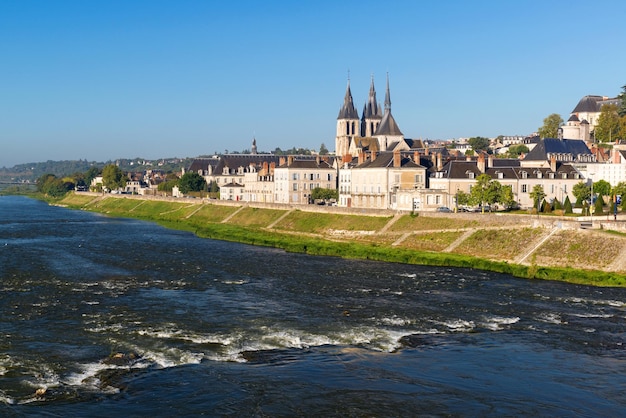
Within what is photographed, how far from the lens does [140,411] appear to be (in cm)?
2920

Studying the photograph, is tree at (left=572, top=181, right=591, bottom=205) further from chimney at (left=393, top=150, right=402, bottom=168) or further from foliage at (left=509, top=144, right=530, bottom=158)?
foliage at (left=509, top=144, right=530, bottom=158)

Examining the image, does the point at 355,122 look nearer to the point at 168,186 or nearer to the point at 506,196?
the point at 168,186

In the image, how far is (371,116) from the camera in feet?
602

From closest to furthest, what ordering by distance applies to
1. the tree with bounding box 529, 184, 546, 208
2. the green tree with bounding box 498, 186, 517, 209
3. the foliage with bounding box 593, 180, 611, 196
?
the green tree with bounding box 498, 186, 517, 209
the tree with bounding box 529, 184, 546, 208
the foliage with bounding box 593, 180, 611, 196

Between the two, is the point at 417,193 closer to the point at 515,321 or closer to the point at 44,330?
the point at 515,321

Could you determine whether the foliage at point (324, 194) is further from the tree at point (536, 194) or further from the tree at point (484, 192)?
the tree at point (536, 194)

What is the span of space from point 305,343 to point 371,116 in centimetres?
14814

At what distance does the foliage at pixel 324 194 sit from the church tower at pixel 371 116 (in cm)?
6405

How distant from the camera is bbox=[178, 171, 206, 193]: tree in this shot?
170375 millimetres

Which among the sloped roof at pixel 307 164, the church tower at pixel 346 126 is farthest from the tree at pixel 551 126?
the sloped roof at pixel 307 164

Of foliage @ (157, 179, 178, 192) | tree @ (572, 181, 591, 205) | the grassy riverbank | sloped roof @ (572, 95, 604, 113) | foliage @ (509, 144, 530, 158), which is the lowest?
the grassy riverbank

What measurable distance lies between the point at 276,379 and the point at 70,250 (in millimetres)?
53910

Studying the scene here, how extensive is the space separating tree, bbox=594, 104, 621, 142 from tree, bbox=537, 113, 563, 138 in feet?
34.1

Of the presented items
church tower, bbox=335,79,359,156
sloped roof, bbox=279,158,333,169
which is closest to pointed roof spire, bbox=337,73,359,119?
church tower, bbox=335,79,359,156
